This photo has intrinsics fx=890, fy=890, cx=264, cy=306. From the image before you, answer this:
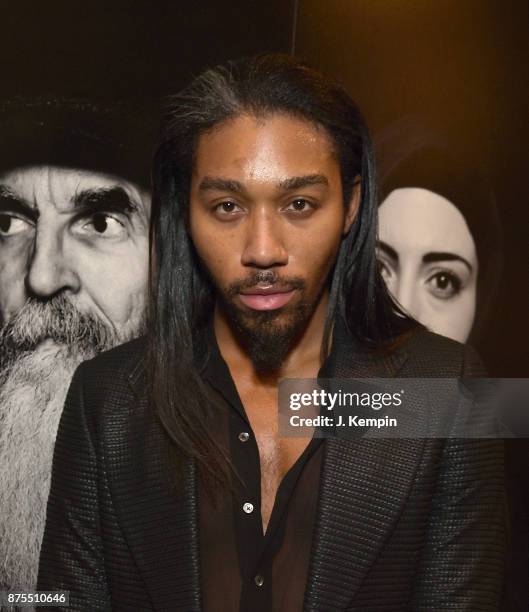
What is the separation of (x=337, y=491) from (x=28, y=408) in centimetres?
64

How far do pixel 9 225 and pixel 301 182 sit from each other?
598mm

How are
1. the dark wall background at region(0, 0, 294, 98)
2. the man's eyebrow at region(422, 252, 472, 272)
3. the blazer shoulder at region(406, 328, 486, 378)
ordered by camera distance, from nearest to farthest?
the blazer shoulder at region(406, 328, 486, 378)
the dark wall background at region(0, 0, 294, 98)
the man's eyebrow at region(422, 252, 472, 272)

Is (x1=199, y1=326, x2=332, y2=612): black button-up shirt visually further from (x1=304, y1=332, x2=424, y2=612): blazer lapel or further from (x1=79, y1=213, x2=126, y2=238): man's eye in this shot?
(x1=79, y1=213, x2=126, y2=238): man's eye

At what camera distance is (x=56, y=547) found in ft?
4.82

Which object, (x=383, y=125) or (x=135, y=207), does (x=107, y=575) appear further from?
(x=383, y=125)

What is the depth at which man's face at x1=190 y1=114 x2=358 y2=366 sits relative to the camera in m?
1.36

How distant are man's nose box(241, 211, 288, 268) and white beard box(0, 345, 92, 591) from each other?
51cm

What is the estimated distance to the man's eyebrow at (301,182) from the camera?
136 centimetres

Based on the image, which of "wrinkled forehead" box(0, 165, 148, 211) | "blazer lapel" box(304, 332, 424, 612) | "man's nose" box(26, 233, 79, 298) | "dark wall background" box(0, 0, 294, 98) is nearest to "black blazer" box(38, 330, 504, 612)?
"blazer lapel" box(304, 332, 424, 612)

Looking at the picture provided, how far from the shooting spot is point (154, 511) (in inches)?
54.7

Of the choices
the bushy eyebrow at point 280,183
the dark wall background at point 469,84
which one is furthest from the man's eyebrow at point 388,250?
the bushy eyebrow at point 280,183

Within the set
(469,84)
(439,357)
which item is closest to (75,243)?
(439,357)

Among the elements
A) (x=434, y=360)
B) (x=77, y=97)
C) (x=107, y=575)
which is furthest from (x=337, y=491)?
(x=77, y=97)

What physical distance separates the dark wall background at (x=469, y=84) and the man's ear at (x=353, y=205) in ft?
0.79
